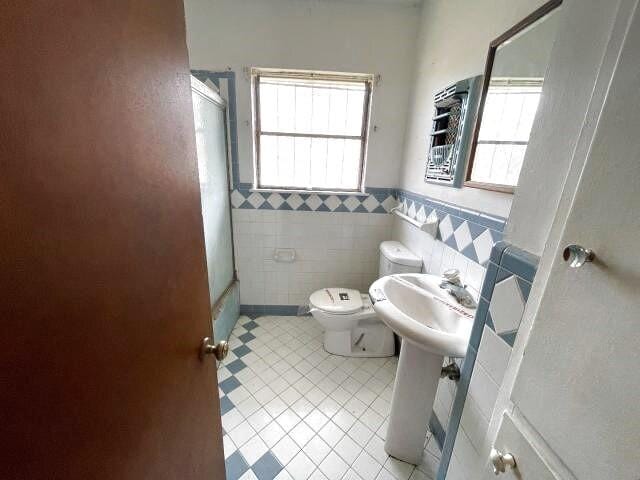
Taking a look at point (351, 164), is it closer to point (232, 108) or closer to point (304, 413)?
point (232, 108)

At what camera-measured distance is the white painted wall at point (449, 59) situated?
988 millimetres

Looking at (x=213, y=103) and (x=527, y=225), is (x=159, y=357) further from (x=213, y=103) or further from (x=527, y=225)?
(x=213, y=103)

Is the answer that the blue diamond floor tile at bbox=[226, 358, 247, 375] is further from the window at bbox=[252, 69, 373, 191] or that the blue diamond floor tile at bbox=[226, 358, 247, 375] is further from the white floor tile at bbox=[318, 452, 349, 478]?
the window at bbox=[252, 69, 373, 191]

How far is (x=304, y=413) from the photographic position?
1.40 m

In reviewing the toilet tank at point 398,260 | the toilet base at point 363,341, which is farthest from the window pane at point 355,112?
the toilet base at point 363,341

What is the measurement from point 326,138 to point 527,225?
1.66m

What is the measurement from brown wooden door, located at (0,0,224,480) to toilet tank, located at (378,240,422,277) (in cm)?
135

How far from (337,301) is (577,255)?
152 centimetres

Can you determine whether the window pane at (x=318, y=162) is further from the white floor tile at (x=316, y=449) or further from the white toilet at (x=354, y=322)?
the white floor tile at (x=316, y=449)

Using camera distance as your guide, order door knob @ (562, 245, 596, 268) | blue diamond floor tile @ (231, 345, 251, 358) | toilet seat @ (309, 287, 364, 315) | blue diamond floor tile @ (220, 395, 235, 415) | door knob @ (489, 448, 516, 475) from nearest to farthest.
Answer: door knob @ (562, 245, 596, 268)
door knob @ (489, 448, 516, 475)
blue diamond floor tile @ (220, 395, 235, 415)
toilet seat @ (309, 287, 364, 315)
blue diamond floor tile @ (231, 345, 251, 358)

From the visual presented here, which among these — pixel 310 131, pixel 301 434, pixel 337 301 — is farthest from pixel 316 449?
pixel 310 131

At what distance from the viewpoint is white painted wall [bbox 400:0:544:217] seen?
99cm

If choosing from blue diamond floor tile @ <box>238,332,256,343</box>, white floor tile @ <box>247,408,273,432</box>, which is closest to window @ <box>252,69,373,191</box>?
blue diamond floor tile @ <box>238,332,256,343</box>

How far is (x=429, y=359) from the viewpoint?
1.04 meters
